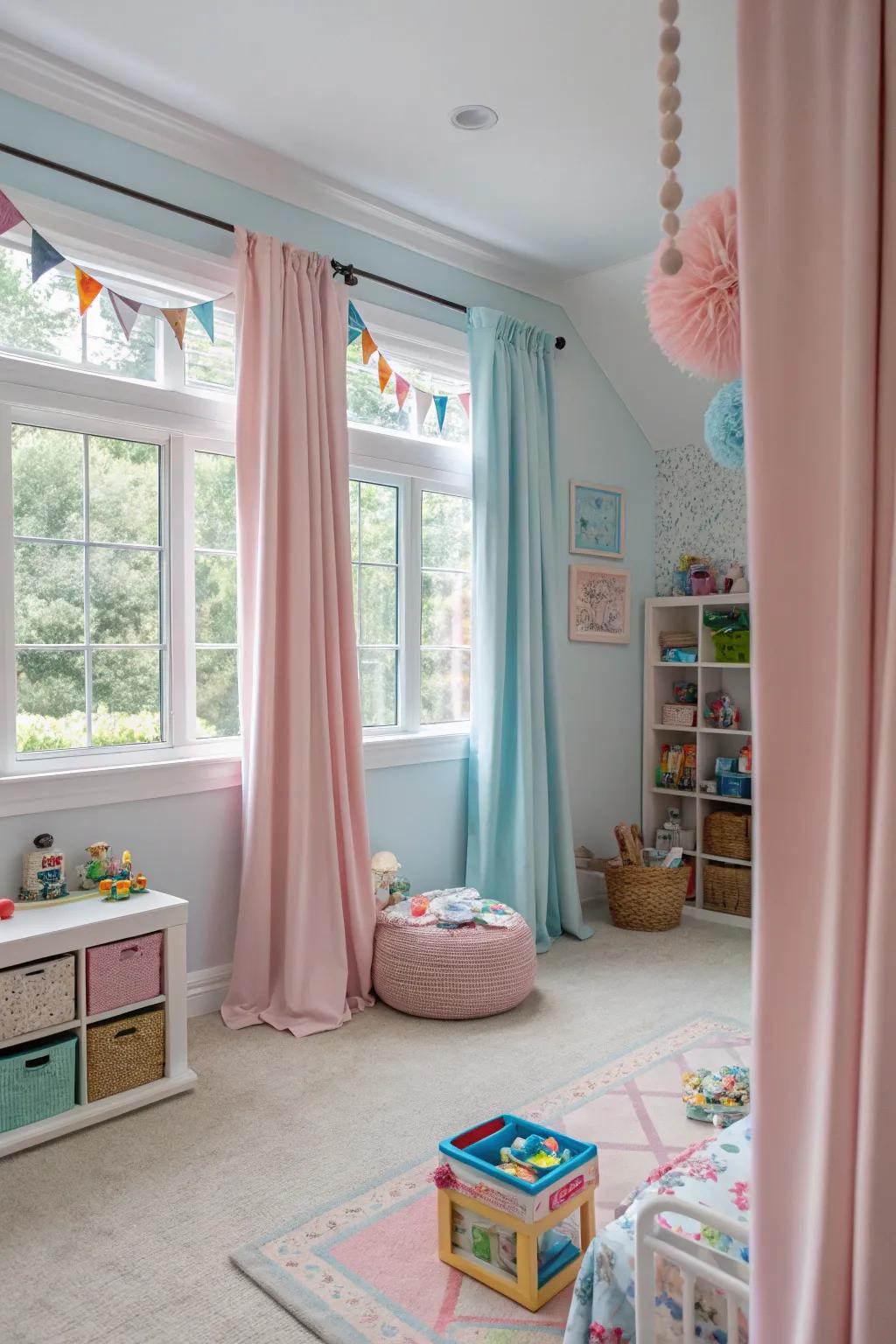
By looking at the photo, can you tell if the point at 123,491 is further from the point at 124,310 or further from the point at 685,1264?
the point at 685,1264

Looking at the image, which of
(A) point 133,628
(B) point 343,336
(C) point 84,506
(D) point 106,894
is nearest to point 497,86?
(B) point 343,336

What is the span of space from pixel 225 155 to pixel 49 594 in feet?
4.91

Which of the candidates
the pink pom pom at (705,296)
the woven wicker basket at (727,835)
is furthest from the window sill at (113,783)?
the woven wicker basket at (727,835)

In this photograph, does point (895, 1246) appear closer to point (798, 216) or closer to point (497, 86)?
point (798, 216)

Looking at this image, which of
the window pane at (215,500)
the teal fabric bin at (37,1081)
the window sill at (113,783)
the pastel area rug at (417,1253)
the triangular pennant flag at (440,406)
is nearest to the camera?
the pastel area rug at (417,1253)

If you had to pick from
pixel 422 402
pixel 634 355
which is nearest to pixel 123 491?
pixel 422 402

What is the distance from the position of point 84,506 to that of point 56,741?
702mm

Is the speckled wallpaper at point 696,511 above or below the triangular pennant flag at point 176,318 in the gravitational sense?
below

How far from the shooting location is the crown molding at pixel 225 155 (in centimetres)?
264

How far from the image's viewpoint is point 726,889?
4.36m

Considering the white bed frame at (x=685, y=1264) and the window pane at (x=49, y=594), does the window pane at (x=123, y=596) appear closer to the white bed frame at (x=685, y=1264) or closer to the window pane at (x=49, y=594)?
the window pane at (x=49, y=594)

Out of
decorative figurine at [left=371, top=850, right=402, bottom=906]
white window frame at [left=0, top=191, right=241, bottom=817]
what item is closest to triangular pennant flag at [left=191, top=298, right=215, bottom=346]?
white window frame at [left=0, top=191, right=241, bottom=817]

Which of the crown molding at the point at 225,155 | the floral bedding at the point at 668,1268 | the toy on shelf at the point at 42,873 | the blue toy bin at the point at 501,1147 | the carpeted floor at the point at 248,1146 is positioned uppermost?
the crown molding at the point at 225,155

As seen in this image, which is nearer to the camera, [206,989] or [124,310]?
[124,310]
